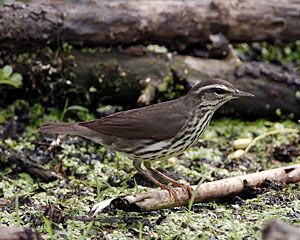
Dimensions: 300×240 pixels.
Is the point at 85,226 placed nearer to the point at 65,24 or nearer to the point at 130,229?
the point at 130,229

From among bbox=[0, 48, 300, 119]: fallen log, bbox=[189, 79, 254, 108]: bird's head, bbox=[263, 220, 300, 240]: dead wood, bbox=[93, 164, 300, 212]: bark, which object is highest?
bbox=[263, 220, 300, 240]: dead wood

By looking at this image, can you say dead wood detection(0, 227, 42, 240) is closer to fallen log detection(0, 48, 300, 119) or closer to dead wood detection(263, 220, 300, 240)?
dead wood detection(263, 220, 300, 240)

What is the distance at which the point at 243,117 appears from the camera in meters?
8.29

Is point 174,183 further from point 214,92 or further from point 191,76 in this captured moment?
point 191,76

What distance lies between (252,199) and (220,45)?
2.68m

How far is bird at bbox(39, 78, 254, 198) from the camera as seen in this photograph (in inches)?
241

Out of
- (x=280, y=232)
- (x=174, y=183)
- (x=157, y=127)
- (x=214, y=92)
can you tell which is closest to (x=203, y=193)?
(x=174, y=183)

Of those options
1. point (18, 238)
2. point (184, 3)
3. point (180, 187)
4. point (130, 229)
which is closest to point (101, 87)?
point (184, 3)

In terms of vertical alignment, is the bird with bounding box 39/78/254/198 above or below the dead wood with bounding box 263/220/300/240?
below

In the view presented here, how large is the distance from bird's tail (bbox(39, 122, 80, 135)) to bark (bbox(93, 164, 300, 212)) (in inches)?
36.4

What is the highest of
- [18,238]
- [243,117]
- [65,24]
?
[65,24]

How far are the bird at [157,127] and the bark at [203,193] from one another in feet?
1.01

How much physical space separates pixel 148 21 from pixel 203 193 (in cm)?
271

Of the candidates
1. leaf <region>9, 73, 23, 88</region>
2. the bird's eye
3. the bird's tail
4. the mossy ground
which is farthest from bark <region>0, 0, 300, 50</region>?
the bird's eye
